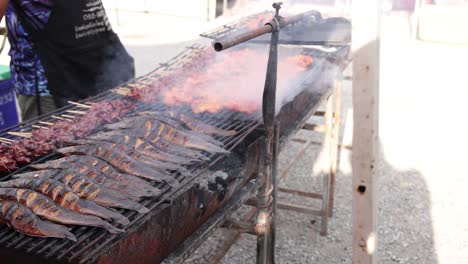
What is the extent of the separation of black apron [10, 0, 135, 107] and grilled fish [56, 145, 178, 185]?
2138 mm

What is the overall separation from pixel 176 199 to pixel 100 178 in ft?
1.61

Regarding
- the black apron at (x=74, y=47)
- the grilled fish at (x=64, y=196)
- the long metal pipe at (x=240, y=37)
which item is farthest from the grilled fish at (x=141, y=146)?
the black apron at (x=74, y=47)

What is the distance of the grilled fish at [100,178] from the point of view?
2.64 metres

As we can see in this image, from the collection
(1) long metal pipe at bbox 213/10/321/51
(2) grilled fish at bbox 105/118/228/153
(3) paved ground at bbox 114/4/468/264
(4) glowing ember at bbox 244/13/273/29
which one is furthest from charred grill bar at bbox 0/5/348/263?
(4) glowing ember at bbox 244/13/273/29

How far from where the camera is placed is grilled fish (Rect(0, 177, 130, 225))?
2406 mm

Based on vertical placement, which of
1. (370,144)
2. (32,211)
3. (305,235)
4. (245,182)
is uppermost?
(370,144)

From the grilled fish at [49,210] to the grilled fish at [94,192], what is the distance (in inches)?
5.4

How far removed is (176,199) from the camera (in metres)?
2.59

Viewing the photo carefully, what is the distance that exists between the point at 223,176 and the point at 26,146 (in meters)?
1.37

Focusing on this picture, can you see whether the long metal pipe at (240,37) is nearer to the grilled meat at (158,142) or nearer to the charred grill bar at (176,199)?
the charred grill bar at (176,199)

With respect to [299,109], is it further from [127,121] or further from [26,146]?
[26,146]

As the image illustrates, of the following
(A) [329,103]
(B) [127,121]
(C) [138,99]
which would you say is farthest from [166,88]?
(A) [329,103]

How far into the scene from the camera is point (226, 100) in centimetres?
421

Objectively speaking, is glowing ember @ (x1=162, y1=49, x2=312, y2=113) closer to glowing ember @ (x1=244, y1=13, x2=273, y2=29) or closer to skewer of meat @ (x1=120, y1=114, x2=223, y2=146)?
skewer of meat @ (x1=120, y1=114, x2=223, y2=146)
